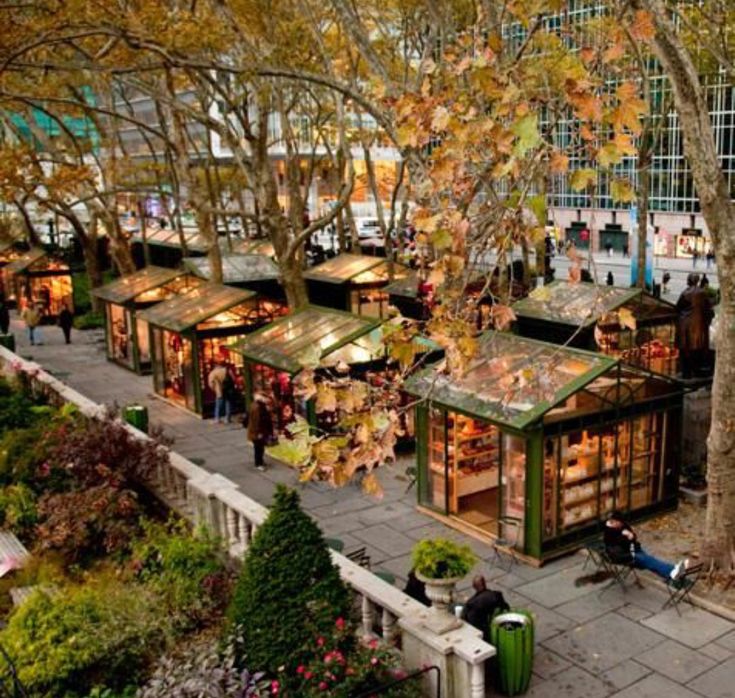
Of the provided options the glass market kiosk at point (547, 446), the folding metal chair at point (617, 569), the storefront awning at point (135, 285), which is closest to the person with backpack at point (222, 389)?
the storefront awning at point (135, 285)

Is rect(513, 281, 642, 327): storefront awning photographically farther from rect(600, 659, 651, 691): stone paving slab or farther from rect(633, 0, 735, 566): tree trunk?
rect(600, 659, 651, 691): stone paving slab

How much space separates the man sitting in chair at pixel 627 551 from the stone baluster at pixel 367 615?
4.28 m

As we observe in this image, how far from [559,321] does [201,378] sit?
9.22 metres

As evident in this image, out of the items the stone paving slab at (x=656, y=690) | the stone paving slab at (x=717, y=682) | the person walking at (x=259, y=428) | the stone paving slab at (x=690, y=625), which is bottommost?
the stone paving slab at (x=690, y=625)

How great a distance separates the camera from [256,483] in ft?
58.1

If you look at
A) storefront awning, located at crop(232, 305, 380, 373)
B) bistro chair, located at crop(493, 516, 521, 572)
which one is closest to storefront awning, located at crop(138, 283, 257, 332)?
storefront awning, located at crop(232, 305, 380, 373)

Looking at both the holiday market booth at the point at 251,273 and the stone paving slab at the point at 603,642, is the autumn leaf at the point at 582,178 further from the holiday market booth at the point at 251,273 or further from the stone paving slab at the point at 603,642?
the holiday market booth at the point at 251,273

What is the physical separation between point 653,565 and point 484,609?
292 centimetres

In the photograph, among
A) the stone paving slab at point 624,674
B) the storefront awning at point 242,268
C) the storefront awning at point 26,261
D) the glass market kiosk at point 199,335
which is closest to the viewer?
the stone paving slab at point 624,674

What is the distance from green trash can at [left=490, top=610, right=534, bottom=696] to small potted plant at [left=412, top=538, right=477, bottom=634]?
110 cm

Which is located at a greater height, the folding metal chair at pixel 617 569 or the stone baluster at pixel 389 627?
the stone baluster at pixel 389 627

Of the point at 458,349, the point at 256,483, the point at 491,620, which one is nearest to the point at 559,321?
the point at 256,483

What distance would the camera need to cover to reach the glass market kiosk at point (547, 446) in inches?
535

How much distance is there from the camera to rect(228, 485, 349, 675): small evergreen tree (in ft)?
27.2
